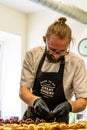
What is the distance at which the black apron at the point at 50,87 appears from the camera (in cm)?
172

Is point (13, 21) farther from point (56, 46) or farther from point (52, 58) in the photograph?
point (56, 46)

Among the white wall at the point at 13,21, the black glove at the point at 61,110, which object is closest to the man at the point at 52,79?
the black glove at the point at 61,110

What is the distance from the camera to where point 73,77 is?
1758mm

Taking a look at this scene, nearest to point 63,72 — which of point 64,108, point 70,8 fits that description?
point 64,108

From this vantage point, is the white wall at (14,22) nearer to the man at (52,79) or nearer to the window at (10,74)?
the window at (10,74)

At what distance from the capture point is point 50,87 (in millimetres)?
1725

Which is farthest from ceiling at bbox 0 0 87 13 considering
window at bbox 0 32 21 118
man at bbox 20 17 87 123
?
man at bbox 20 17 87 123

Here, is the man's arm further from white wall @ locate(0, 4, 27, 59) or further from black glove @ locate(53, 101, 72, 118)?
white wall @ locate(0, 4, 27, 59)

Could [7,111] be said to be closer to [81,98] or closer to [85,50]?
[85,50]

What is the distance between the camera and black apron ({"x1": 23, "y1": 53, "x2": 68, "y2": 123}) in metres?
1.72

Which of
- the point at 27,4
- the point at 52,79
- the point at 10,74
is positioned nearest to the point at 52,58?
the point at 52,79

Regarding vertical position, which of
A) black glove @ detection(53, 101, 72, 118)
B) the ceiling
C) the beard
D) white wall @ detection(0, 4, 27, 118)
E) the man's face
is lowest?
black glove @ detection(53, 101, 72, 118)

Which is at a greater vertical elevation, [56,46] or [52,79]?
[56,46]

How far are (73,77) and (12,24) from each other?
2731 millimetres
